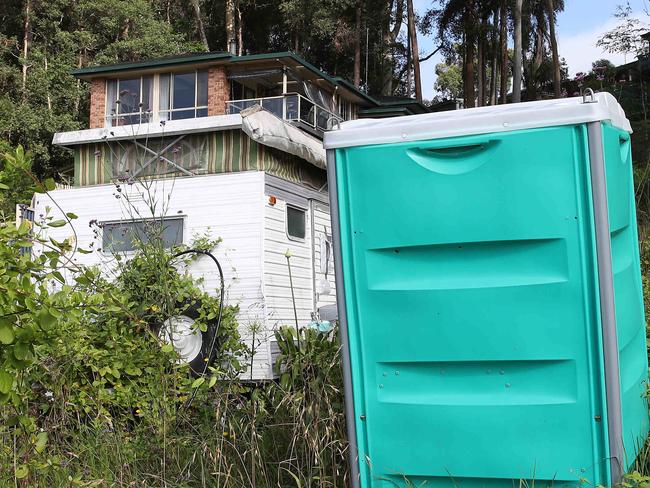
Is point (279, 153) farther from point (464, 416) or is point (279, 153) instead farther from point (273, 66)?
point (273, 66)

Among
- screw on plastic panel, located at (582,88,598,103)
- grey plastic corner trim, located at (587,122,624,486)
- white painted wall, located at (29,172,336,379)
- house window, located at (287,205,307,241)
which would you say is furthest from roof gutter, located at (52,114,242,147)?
grey plastic corner trim, located at (587,122,624,486)

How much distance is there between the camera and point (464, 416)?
2605 millimetres

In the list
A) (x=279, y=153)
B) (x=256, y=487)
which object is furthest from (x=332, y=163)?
(x=279, y=153)

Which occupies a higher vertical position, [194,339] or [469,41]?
[469,41]

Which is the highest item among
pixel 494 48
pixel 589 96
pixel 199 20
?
pixel 199 20

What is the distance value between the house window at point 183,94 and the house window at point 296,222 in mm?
15649

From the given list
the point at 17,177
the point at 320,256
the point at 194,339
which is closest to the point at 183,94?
the point at 320,256

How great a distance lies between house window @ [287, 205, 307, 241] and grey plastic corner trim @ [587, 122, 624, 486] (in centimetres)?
529

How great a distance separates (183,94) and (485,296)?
2161cm

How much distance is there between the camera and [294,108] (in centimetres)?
2130

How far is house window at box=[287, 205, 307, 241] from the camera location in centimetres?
768

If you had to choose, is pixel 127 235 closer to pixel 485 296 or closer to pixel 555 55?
pixel 485 296

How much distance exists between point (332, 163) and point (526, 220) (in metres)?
0.77

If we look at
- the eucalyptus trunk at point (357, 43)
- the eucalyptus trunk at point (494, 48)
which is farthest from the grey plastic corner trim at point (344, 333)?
the eucalyptus trunk at point (494, 48)
